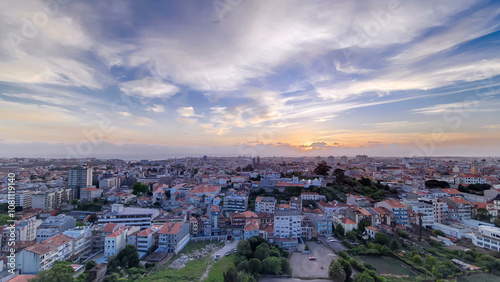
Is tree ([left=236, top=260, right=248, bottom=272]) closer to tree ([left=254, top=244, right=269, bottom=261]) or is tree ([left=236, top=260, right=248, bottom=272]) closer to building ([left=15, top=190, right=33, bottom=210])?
tree ([left=254, top=244, right=269, bottom=261])

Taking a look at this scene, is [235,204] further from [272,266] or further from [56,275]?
[56,275]

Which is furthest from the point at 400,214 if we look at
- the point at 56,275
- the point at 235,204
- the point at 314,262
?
the point at 56,275

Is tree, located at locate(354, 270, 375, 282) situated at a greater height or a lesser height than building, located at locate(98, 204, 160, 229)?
lesser

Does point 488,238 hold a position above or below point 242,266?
above

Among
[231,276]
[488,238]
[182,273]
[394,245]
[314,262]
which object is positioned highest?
[488,238]

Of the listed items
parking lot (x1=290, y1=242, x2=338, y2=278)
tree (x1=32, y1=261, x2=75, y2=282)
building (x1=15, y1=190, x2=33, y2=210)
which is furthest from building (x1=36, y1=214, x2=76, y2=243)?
parking lot (x1=290, y1=242, x2=338, y2=278)

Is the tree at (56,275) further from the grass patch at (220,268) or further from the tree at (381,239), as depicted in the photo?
the tree at (381,239)

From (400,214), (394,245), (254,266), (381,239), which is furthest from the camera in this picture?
(400,214)
